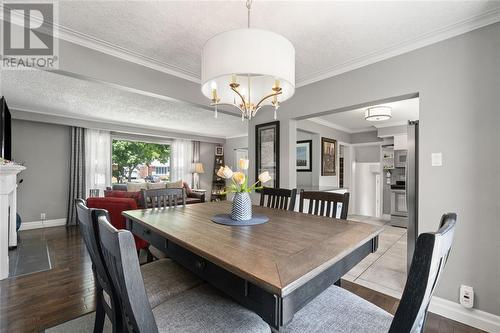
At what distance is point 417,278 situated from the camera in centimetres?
61

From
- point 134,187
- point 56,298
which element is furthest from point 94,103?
point 56,298

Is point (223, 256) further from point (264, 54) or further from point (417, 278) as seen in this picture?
point (264, 54)

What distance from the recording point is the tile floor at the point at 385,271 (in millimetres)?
2346

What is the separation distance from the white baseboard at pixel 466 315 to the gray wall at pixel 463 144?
0.15ft

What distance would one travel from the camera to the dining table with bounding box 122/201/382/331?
2.56 feet

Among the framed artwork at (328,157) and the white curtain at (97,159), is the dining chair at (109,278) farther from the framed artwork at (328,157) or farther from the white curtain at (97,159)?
the white curtain at (97,159)

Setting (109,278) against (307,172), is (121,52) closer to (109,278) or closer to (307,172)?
(109,278)

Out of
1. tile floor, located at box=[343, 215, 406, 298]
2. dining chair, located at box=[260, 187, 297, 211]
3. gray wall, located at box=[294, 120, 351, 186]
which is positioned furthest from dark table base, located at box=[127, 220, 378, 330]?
gray wall, located at box=[294, 120, 351, 186]

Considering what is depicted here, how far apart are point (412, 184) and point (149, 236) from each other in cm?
235

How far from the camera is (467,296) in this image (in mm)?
1788

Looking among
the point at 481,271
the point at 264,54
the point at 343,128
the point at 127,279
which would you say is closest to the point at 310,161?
the point at 343,128

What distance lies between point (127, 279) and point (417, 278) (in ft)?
2.65

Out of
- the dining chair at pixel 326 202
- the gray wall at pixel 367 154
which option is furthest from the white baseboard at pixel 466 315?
the gray wall at pixel 367 154

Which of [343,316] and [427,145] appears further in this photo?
[427,145]
